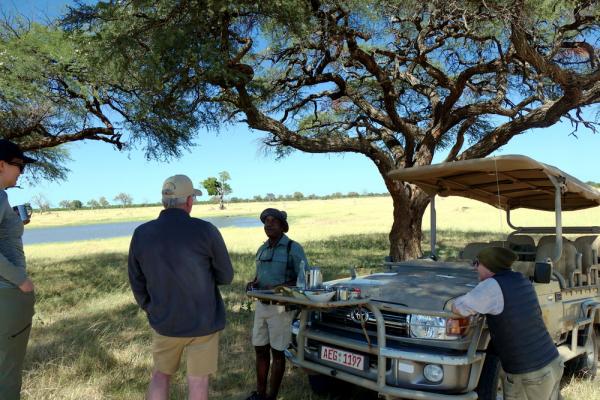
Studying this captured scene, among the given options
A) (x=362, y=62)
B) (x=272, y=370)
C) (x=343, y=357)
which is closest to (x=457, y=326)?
(x=343, y=357)

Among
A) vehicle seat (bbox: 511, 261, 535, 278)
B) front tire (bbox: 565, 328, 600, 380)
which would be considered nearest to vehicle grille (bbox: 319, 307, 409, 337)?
vehicle seat (bbox: 511, 261, 535, 278)

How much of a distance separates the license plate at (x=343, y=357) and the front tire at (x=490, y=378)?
91 centimetres

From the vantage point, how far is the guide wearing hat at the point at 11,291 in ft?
11.0

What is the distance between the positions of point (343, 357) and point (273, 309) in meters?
0.81

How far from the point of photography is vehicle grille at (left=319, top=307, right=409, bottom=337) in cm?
402

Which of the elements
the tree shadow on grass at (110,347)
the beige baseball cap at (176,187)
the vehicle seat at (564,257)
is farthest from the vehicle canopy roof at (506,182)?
the beige baseball cap at (176,187)

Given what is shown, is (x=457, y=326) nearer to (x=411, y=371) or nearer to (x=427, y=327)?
(x=427, y=327)

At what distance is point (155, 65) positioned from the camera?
7.86 metres

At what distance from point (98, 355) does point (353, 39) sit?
8.19 metres

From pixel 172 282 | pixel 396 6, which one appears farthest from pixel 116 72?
pixel 172 282

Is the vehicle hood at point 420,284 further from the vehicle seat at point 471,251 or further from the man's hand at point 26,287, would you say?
the man's hand at point 26,287

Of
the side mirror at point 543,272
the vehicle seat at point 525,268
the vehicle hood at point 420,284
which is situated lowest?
the vehicle hood at point 420,284

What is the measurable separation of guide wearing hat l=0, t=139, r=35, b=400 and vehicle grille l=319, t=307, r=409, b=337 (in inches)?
92.8

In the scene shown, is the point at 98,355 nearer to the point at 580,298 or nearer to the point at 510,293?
the point at 510,293
